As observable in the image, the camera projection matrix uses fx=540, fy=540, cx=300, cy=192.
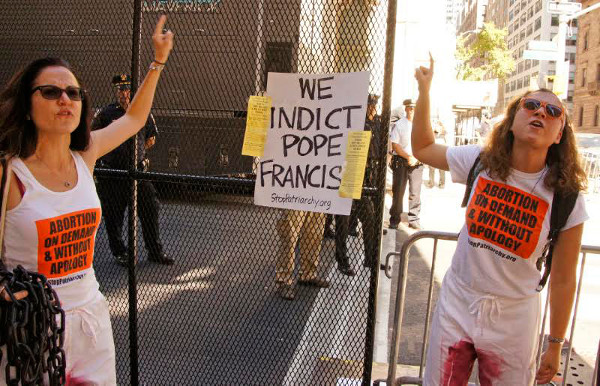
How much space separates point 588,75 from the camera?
6938cm

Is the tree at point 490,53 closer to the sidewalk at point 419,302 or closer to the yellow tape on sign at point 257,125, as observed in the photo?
the sidewalk at point 419,302

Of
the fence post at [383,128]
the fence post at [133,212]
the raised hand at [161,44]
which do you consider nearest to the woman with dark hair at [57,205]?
the raised hand at [161,44]

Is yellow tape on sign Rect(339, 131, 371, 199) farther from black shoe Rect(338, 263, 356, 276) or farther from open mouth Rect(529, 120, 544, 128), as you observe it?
black shoe Rect(338, 263, 356, 276)

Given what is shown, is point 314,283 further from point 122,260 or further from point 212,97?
point 122,260

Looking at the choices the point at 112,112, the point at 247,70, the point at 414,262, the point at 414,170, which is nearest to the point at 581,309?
the point at 414,262

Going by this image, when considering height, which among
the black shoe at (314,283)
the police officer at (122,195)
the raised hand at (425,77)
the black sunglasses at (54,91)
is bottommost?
the black shoe at (314,283)

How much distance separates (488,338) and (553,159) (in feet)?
2.86

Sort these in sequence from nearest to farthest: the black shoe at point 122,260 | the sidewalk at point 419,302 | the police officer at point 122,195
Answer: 1. the police officer at point 122,195
2. the sidewalk at point 419,302
3. the black shoe at point 122,260

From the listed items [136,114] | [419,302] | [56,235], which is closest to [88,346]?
[56,235]

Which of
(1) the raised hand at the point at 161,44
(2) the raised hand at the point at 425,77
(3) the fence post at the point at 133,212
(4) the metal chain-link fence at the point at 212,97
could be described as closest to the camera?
(2) the raised hand at the point at 425,77

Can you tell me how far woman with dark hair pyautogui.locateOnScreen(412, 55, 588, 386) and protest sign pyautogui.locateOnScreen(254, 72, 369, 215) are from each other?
779 mm

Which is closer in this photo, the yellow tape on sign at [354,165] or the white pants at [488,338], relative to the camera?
the white pants at [488,338]

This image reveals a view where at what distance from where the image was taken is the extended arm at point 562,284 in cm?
239

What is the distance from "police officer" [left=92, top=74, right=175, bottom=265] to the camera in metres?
4.39
